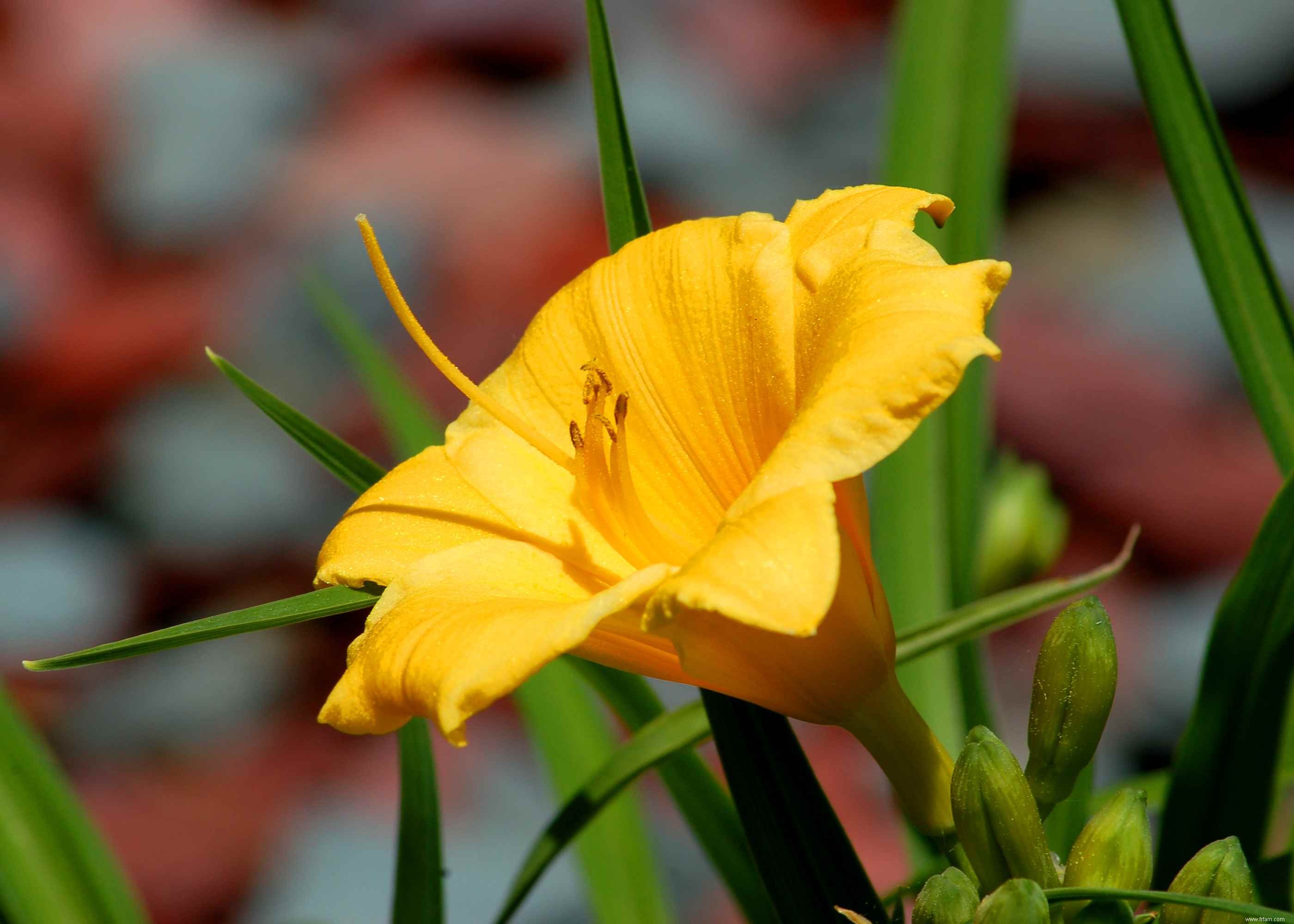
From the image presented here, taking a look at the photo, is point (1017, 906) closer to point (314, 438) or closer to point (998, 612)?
point (998, 612)

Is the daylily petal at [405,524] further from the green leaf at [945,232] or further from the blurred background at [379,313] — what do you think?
the blurred background at [379,313]

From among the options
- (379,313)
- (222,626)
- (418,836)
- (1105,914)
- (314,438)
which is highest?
(379,313)

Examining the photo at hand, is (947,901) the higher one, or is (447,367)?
(447,367)

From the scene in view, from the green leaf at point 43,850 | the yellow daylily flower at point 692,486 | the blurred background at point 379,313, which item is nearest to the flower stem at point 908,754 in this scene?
the yellow daylily flower at point 692,486

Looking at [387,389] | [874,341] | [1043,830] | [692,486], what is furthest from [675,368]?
[387,389]

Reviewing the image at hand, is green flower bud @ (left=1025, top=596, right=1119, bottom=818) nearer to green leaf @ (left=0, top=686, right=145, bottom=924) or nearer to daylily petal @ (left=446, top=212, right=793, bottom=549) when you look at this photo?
daylily petal @ (left=446, top=212, right=793, bottom=549)

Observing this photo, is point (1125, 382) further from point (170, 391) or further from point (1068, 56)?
point (170, 391)

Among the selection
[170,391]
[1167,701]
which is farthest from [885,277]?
[170,391]

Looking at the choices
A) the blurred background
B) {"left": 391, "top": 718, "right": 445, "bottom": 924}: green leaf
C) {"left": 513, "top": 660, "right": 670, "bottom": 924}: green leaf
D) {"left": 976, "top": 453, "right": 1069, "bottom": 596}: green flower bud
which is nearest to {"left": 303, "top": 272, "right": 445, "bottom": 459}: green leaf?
{"left": 513, "top": 660, "right": 670, "bottom": 924}: green leaf
